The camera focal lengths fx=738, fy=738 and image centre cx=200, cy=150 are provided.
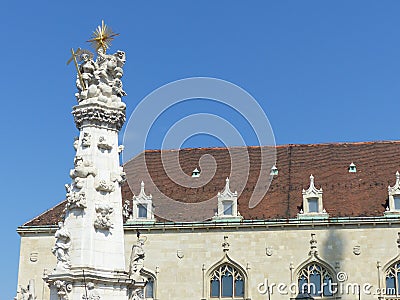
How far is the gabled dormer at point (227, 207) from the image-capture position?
128ft

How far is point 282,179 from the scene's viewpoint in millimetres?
41719

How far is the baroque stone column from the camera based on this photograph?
19.0 m

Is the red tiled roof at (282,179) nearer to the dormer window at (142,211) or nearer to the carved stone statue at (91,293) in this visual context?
the dormer window at (142,211)

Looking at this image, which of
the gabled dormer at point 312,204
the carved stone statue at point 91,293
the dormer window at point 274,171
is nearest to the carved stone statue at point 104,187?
the carved stone statue at point 91,293

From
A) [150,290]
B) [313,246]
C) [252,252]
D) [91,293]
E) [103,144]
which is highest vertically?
[313,246]

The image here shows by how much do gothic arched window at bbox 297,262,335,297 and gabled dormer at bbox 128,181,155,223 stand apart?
27.7 feet

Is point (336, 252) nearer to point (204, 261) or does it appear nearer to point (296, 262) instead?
point (296, 262)

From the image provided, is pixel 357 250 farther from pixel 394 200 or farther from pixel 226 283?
pixel 226 283

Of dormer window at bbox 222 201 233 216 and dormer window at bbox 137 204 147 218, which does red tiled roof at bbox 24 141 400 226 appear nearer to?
dormer window at bbox 222 201 233 216

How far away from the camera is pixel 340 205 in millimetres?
39062

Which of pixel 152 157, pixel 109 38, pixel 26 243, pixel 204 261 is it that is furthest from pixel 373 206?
pixel 109 38

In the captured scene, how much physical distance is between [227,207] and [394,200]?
8.64m

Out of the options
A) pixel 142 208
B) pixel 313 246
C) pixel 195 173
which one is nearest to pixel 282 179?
pixel 195 173

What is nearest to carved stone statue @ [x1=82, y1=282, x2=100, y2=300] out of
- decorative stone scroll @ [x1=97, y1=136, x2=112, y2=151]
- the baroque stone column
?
the baroque stone column
